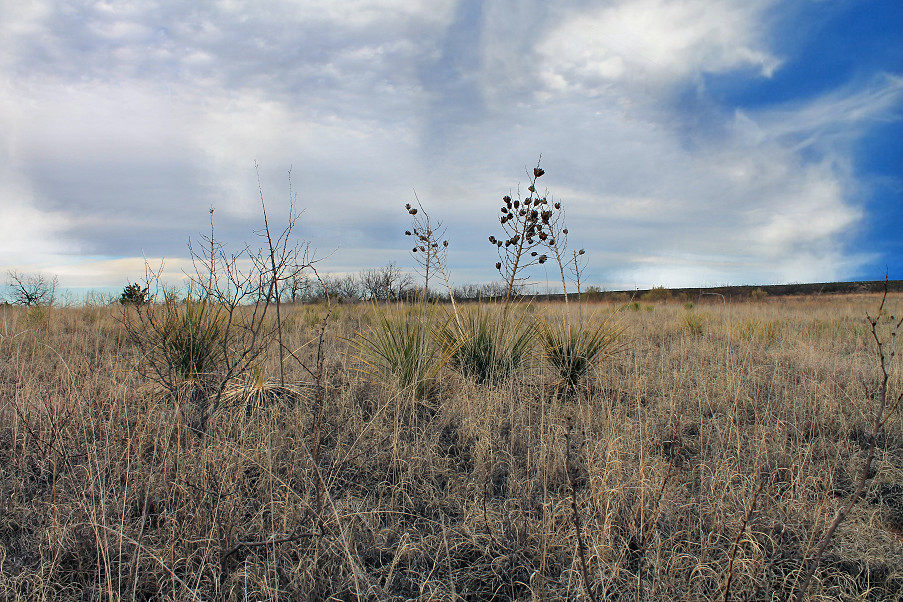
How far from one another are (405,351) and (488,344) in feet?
3.40

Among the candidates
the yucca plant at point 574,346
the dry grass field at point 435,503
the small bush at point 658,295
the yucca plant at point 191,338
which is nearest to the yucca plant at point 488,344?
the yucca plant at point 574,346

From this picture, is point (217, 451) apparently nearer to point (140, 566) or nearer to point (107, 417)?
point (140, 566)

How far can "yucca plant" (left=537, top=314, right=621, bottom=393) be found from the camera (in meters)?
4.92

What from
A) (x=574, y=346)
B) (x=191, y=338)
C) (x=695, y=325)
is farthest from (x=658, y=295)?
(x=191, y=338)

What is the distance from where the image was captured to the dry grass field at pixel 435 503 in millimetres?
1929

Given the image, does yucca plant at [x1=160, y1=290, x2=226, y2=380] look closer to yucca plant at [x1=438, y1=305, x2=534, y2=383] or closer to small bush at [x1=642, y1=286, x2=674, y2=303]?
yucca plant at [x1=438, y1=305, x2=534, y2=383]

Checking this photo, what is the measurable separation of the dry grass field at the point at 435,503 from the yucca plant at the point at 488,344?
0.57 meters

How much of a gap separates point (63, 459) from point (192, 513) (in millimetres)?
1279

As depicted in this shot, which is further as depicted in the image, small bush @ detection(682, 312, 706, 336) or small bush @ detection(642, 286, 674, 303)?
small bush @ detection(642, 286, 674, 303)

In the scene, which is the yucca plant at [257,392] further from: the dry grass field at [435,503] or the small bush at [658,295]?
the small bush at [658,295]

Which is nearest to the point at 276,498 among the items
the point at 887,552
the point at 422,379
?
the point at 422,379

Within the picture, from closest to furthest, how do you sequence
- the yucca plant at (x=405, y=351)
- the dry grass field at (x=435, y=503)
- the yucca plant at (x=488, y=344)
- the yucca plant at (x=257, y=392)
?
the dry grass field at (x=435, y=503) < the yucca plant at (x=257, y=392) < the yucca plant at (x=405, y=351) < the yucca plant at (x=488, y=344)

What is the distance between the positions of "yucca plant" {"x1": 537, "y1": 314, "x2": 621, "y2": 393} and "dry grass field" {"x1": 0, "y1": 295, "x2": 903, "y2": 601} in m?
0.53

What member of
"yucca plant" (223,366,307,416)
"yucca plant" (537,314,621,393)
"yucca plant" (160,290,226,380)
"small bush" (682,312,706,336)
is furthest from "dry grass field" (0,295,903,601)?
"small bush" (682,312,706,336)
